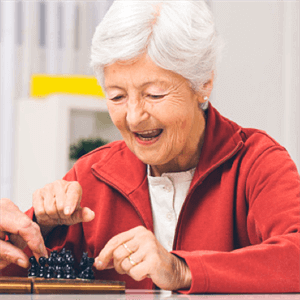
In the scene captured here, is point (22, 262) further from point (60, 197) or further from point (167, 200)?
point (167, 200)

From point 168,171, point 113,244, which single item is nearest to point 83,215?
point 113,244

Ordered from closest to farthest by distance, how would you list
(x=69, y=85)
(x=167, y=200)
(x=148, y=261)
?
1. (x=148, y=261)
2. (x=167, y=200)
3. (x=69, y=85)

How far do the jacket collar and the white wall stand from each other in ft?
8.89

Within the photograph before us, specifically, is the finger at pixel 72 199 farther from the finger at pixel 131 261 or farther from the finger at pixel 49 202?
the finger at pixel 131 261

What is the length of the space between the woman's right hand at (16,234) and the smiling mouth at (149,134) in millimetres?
322

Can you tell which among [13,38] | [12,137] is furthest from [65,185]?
[13,38]

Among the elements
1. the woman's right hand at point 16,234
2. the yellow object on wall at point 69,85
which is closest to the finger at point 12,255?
the woman's right hand at point 16,234

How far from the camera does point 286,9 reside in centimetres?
409

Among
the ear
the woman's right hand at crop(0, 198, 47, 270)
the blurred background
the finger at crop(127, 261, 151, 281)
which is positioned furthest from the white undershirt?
the blurred background

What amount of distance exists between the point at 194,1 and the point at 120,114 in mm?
327

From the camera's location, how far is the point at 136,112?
1150 mm

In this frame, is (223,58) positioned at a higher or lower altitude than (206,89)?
higher

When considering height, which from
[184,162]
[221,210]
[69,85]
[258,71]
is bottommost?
[221,210]

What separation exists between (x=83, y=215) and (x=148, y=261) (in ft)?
1.00
